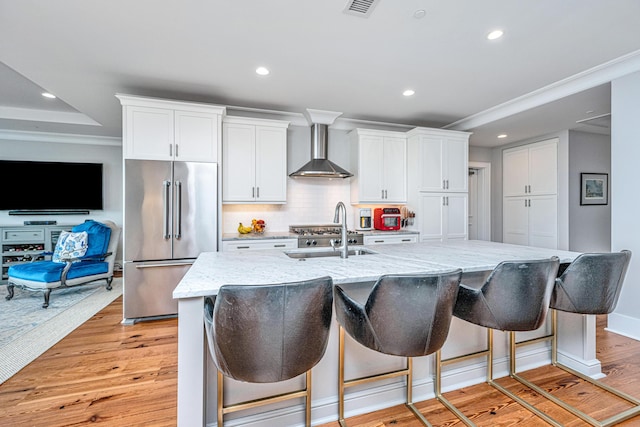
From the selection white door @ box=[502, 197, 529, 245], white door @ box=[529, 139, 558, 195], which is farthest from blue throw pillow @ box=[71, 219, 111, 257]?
white door @ box=[529, 139, 558, 195]

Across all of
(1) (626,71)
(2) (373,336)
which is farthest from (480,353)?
(1) (626,71)

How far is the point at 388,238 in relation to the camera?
4.13m

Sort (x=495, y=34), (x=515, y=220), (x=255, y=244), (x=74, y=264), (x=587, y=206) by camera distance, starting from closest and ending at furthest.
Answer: (x=495, y=34)
(x=255, y=244)
(x=74, y=264)
(x=587, y=206)
(x=515, y=220)

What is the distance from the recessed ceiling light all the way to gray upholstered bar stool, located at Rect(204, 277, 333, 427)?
243cm

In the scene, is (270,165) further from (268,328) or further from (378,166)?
(268,328)

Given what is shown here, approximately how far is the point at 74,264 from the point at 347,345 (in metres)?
4.13

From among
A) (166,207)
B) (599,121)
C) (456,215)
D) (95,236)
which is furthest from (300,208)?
(599,121)

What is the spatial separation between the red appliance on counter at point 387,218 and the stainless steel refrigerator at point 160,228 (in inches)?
93.1

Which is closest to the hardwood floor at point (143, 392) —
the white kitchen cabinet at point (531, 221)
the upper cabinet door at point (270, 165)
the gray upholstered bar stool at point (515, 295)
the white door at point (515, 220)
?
the gray upholstered bar stool at point (515, 295)

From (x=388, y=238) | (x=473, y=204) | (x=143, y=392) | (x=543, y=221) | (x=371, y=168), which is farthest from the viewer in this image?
(x=473, y=204)

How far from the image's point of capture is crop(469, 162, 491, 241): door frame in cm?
591

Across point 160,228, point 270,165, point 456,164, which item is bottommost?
point 160,228

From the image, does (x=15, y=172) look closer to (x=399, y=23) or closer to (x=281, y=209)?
(x=281, y=209)

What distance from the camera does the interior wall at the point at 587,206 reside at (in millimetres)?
4785
